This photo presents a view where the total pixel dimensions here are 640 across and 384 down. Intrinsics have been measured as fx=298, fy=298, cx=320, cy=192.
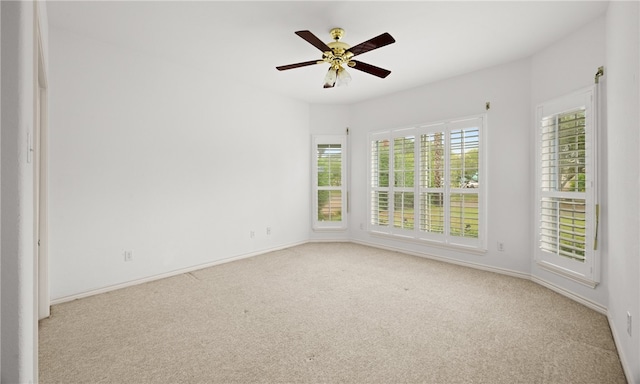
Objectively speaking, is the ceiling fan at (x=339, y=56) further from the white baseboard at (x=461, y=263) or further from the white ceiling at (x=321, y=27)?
the white baseboard at (x=461, y=263)

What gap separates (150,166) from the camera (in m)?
3.66

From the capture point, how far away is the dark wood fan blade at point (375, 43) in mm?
2417

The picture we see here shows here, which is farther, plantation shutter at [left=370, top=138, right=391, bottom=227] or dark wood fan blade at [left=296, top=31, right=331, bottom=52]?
plantation shutter at [left=370, top=138, right=391, bottom=227]

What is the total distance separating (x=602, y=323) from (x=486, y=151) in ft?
7.38

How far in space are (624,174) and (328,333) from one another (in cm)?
239

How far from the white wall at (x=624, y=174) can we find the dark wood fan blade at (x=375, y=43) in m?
1.47

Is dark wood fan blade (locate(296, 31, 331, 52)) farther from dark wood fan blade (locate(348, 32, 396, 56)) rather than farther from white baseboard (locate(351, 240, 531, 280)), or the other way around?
white baseboard (locate(351, 240, 531, 280))

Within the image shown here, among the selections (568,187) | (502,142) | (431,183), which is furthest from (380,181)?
(568,187)

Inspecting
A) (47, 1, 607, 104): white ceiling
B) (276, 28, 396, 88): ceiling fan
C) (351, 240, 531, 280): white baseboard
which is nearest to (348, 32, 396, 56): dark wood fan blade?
(276, 28, 396, 88): ceiling fan

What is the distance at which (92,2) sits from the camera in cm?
259

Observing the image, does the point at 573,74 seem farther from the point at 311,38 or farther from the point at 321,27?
the point at 311,38

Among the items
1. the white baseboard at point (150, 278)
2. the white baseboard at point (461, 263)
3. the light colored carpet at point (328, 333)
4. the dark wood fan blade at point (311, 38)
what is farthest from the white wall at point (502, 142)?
the white baseboard at point (150, 278)

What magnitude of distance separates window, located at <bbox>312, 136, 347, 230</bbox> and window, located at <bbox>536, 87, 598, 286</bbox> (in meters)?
3.16

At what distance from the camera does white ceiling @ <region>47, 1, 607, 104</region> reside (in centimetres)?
266
